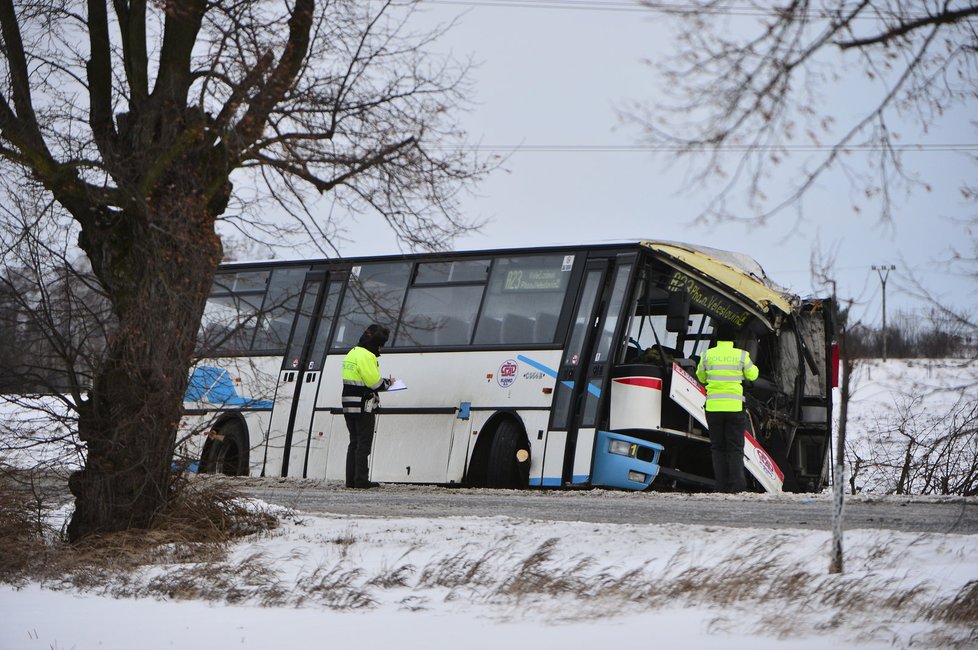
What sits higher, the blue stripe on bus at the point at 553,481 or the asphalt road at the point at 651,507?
the blue stripe on bus at the point at 553,481

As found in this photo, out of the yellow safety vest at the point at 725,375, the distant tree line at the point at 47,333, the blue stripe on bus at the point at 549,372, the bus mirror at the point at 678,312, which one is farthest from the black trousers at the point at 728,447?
the distant tree line at the point at 47,333

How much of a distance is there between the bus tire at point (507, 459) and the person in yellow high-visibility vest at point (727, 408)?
88.3 inches

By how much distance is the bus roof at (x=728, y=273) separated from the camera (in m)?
15.7

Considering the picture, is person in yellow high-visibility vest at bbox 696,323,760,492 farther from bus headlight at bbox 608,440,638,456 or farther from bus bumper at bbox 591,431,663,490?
bus headlight at bbox 608,440,638,456

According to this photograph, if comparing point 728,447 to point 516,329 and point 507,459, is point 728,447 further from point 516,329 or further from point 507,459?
point 516,329

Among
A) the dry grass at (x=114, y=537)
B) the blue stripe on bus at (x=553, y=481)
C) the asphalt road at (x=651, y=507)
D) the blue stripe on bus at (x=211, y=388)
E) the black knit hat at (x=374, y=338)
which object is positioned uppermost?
the black knit hat at (x=374, y=338)

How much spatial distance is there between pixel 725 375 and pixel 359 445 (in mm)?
4321

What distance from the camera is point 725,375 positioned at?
14.8 m

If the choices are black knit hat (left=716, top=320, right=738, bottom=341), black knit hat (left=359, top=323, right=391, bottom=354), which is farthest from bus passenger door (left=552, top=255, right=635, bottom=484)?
black knit hat (left=359, top=323, right=391, bottom=354)

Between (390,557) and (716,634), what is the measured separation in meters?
3.03

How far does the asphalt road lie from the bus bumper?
298 millimetres

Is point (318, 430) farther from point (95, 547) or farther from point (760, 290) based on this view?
point (95, 547)

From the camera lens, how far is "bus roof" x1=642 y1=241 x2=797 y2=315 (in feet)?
51.7

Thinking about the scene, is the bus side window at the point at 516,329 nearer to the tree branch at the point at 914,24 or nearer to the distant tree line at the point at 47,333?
the distant tree line at the point at 47,333
